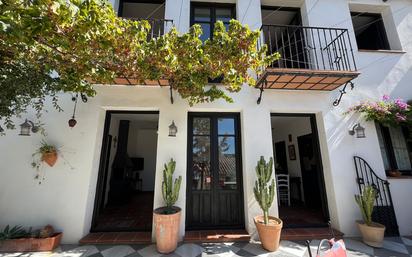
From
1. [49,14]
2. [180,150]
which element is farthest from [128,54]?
[180,150]

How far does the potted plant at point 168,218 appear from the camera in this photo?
290cm

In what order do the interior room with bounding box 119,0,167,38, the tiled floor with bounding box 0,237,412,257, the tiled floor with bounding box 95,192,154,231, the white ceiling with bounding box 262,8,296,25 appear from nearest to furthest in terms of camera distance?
the tiled floor with bounding box 0,237,412,257, the tiled floor with bounding box 95,192,154,231, the interior room with bounding box 119,0,167,38, the white ceiling with bounding box 262,8,296,25

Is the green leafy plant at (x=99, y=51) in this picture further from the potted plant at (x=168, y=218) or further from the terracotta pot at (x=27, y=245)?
the terracotta pot at (x=27, y=245)

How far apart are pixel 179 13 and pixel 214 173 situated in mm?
3767

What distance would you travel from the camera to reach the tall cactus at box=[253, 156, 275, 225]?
3080 millimetres

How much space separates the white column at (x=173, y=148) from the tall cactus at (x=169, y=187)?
0.75ft

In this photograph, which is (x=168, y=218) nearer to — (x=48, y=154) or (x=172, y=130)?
(x=172, y=130)

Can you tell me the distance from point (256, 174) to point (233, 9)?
4096 millimetres

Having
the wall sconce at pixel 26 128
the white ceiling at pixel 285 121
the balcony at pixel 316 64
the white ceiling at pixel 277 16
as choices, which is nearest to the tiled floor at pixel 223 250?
the wall sconce at pixel 26 128

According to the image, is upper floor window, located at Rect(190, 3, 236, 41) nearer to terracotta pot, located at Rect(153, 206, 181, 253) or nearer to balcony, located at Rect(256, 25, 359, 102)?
balcony, located at Rect(256, 25, 359, 102)

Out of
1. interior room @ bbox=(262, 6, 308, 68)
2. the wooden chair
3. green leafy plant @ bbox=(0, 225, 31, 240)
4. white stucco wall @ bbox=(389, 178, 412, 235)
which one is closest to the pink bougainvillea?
white stucco wall @ bbox=(389, 178, 412, 235)

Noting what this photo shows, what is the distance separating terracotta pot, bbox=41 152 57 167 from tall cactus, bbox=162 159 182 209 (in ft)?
6.70

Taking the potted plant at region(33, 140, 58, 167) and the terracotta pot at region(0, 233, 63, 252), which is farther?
the potted plant at region(33, 140, 58, 167)

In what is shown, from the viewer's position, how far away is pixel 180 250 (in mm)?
2973
